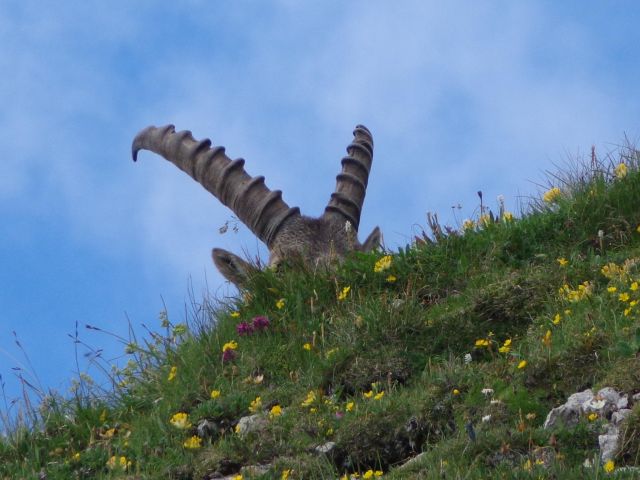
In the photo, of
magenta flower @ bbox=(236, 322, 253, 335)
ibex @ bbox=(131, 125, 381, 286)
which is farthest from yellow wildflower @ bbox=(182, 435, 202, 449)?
ibex @ bbox=(131, 125, 381, 286)

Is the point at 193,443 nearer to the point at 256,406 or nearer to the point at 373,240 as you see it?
the point at 256,406

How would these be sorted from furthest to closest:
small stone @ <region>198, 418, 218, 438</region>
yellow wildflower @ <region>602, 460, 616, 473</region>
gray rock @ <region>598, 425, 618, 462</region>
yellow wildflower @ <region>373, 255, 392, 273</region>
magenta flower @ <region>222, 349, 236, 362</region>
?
yellow wildflower @ <region>373, 255, 392, 273</region>, magenta flower @ <region>222, 349, 236, 362</region>, small stone @ <region>198, 418, 218, 438</region>, gray rock @ <region>598, 425, 618, 462</region>, yellow wildflower @ <region>602, 460, 616, 473</region>

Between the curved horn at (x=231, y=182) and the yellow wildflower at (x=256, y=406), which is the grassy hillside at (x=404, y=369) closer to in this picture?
the yellow wildflower at (x=256, y=406)

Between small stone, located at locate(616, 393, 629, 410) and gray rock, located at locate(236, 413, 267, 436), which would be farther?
gray rock, located at locate(236, 413, 267, 436)

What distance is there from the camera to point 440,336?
7.54m

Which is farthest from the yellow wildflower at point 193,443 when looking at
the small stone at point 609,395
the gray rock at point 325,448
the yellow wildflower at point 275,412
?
the small stone at point 609,395

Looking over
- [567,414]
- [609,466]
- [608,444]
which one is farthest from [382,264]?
[609,466]

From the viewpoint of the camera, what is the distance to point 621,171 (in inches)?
355

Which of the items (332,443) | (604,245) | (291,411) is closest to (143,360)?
(291,411)

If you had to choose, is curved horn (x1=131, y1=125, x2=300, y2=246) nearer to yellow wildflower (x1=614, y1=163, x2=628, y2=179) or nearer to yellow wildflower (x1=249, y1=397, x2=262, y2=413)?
yellow wildflower (x1=614, y1=163, x2=628, y2=179)

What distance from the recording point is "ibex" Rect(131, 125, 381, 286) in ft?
39.0

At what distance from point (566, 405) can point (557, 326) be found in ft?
4.29

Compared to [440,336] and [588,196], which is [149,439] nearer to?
[440,336]

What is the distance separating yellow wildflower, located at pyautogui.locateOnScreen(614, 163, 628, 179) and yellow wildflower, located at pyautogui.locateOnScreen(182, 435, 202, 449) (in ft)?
13.6
